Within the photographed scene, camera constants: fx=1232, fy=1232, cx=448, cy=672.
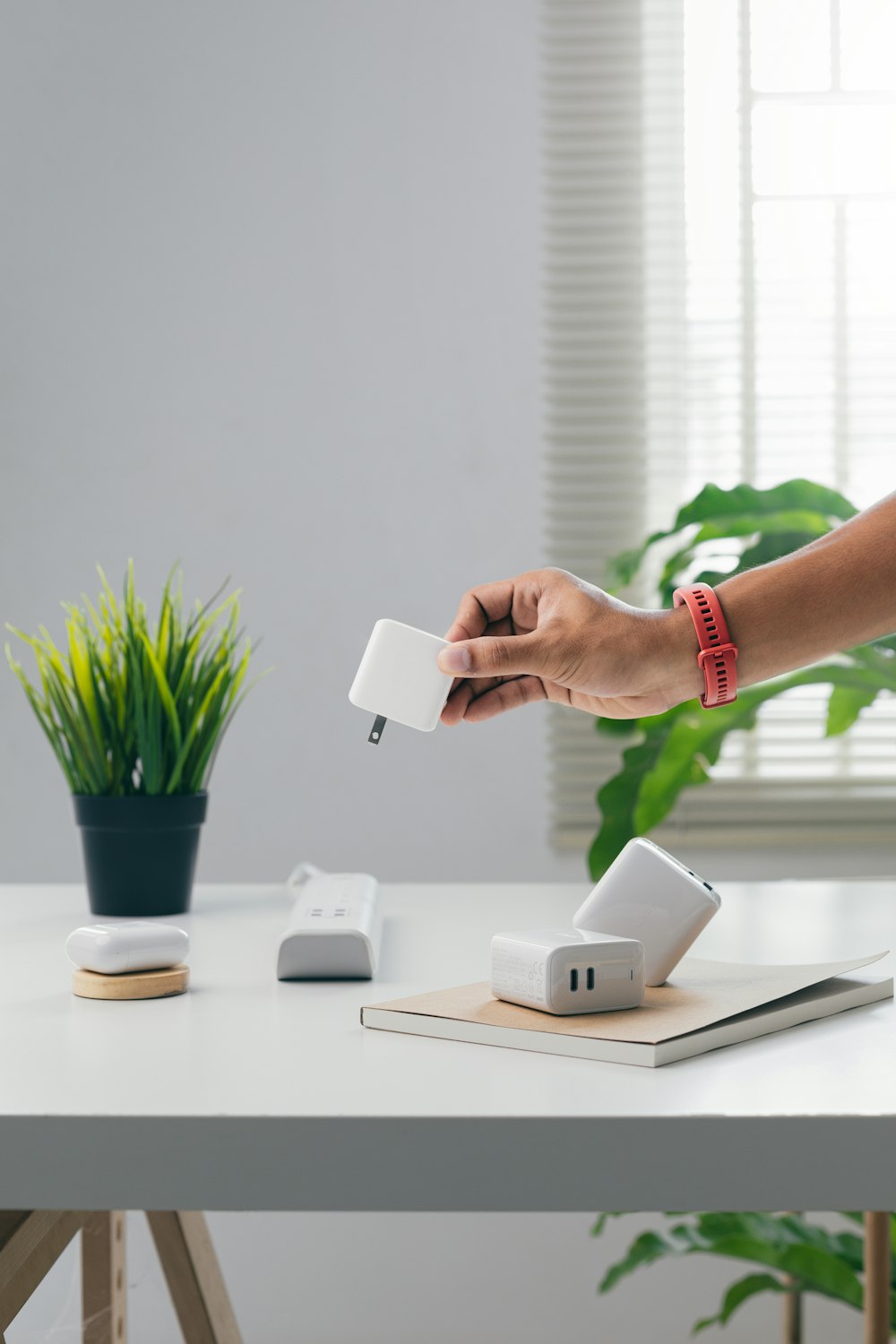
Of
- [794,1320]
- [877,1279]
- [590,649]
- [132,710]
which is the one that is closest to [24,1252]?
[132,710]

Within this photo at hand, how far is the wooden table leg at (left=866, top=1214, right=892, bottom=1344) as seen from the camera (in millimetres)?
1123

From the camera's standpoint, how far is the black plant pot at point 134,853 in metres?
1.02

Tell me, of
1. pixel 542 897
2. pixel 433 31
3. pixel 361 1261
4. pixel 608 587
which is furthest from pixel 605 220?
pixel 361 1261

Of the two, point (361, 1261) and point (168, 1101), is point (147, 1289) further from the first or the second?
point (168, 1101)

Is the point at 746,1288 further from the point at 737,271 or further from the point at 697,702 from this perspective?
the point at 737,271

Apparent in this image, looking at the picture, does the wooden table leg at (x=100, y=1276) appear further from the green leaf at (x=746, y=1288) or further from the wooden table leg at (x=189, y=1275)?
the green leaf at (x=746, y=1288)

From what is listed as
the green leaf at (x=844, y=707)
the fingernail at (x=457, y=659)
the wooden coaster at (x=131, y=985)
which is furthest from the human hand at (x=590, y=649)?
the green leaf at (x=844, y=707)

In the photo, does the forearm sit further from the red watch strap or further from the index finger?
the index finger

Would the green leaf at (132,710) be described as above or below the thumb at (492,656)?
below

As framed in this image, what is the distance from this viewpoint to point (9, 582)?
208 cm

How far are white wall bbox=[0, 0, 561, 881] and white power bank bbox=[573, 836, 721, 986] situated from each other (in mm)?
1329

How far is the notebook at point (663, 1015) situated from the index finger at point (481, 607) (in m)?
0.33

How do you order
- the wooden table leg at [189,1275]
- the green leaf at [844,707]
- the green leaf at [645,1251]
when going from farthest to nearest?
the green leaf at [844,707] → the green leaf at [645,1251] → the wooden table leg at [189,1275]

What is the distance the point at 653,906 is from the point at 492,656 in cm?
20
